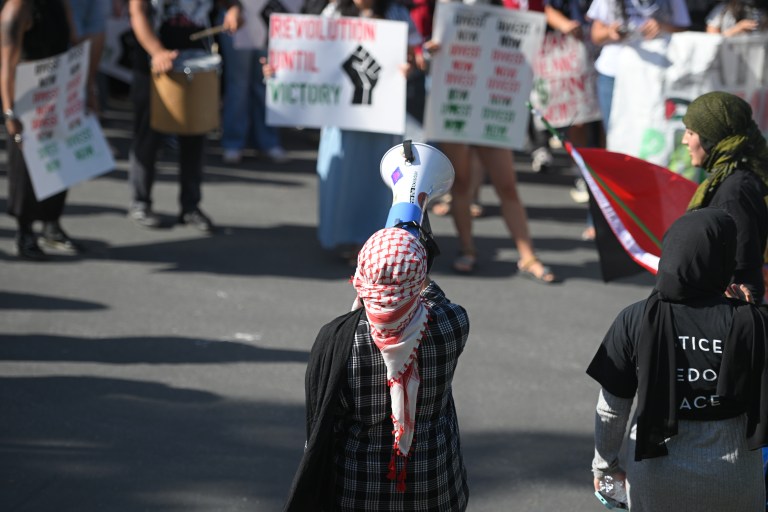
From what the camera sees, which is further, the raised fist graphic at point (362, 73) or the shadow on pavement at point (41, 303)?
the raised fist graphic at point (362, 73)

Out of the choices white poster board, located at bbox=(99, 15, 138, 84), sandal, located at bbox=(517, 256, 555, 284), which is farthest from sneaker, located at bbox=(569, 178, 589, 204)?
white poster board, located at bbox=(99, 15, 138, 84)

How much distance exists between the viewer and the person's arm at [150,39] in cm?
716

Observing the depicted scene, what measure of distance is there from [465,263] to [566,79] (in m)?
1.94

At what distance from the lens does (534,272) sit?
285 inches

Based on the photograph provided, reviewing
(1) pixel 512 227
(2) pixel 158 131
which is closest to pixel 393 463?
(1) pixel 512 227

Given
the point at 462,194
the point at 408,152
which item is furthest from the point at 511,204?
the point at 408,152

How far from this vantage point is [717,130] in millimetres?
3910

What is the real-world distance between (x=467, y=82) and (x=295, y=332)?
2311mm

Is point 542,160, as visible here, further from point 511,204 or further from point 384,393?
point 384,393

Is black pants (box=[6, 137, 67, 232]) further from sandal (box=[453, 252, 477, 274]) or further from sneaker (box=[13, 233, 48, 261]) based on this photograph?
sandal (box=[453, 252, 477, 274])

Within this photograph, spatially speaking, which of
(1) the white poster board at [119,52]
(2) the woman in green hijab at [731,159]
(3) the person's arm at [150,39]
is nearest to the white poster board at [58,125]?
(3) the person's arm at [150,39]

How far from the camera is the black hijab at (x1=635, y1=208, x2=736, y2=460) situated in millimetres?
2947

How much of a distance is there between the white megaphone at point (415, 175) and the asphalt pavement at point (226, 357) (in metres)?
1.67

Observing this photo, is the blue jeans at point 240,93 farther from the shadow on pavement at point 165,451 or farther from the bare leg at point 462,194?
the shadow on pavement at point 165,451
